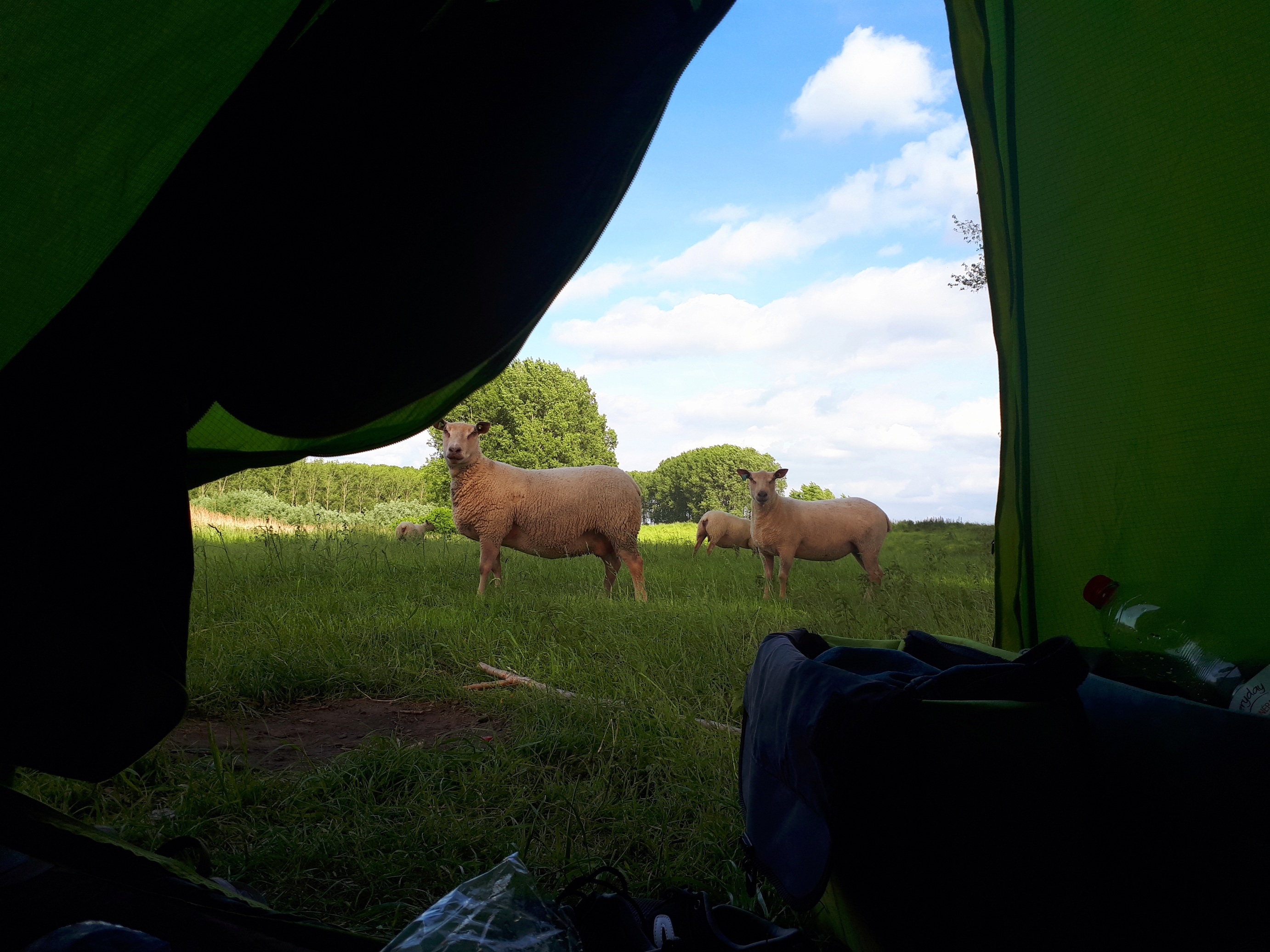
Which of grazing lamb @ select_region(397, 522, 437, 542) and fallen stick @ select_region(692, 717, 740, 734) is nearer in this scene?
fallen stick @ select_region(692, 717, 740, 734)

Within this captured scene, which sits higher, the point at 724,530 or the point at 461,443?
the point at 461,443

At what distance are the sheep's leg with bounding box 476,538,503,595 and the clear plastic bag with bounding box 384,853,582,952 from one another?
15.0 feet

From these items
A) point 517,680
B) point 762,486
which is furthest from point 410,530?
point 517,680

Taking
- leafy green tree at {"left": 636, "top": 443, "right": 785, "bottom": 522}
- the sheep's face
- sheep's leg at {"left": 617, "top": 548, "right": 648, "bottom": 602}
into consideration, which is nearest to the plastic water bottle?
sheep's leg at {"left": 617, "top": 548, "right": 648, "bottom": 602}

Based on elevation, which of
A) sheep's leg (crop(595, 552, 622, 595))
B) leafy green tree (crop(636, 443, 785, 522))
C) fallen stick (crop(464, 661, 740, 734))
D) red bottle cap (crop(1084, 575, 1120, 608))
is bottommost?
fallen stick (crop(464, 661, 740, 734))

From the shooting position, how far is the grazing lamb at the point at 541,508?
245 inches

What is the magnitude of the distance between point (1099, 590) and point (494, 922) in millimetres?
1401

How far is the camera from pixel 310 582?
16.5 ft

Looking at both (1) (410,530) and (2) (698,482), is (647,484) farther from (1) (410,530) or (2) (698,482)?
(1) (410,530)

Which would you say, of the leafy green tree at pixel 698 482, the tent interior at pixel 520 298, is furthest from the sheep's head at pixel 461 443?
the leafy green tree at pixel 698 482

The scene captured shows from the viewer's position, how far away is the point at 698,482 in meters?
34.3

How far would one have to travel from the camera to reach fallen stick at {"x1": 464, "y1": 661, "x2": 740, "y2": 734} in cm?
245

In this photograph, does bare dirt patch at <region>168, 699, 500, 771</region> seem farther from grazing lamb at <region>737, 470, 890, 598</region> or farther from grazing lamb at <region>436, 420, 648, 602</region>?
grazing lamb at <region>737, 470, 890, 598</region>

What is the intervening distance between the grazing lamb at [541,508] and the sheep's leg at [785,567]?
5.15 feet
